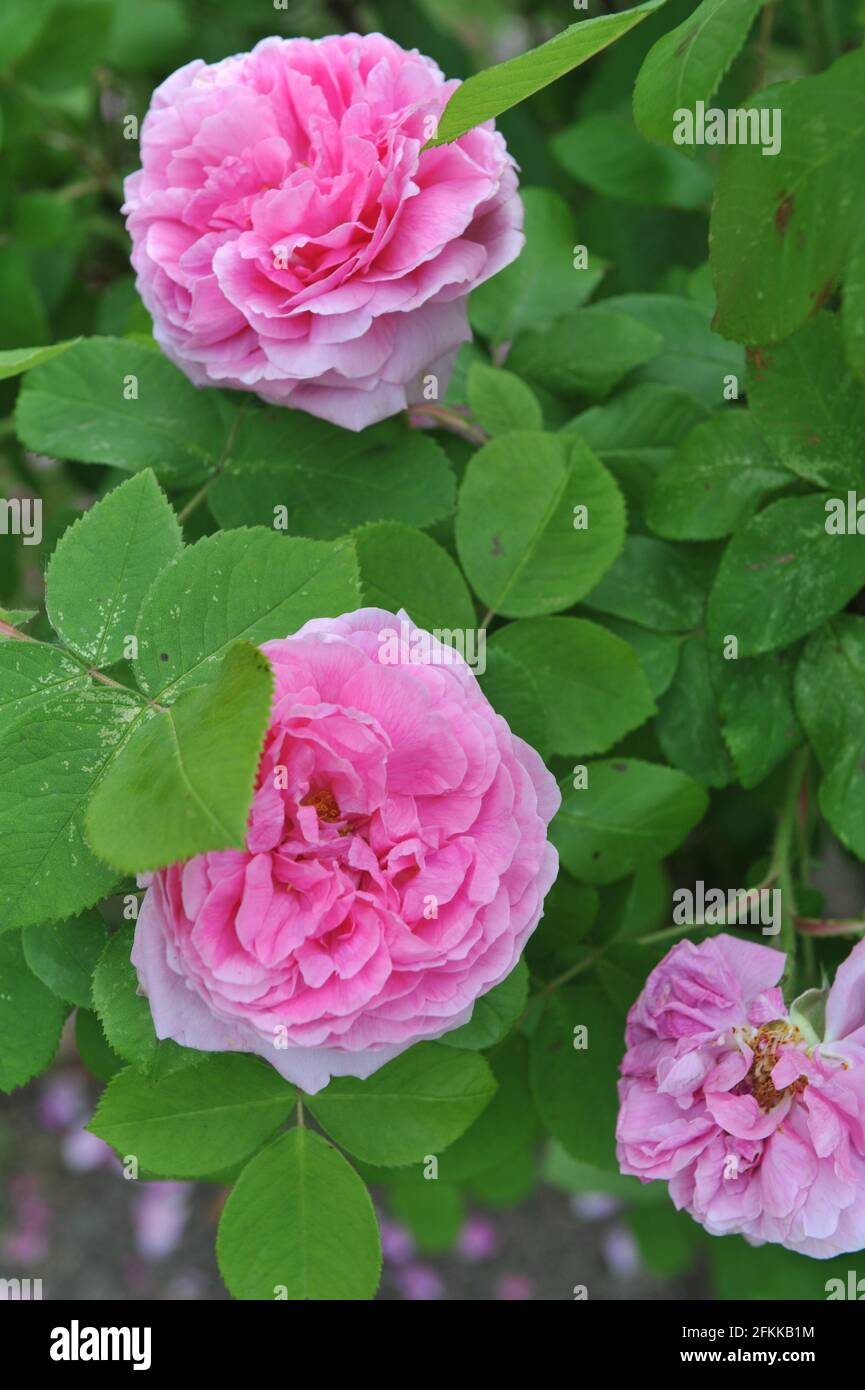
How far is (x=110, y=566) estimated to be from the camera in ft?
A: 2.48

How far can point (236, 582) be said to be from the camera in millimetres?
711

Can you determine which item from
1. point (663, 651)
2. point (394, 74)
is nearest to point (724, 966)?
point (663, 651)

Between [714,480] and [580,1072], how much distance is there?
45 centimetres

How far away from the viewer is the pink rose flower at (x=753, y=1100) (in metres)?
0.72

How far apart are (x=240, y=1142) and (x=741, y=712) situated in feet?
1.49

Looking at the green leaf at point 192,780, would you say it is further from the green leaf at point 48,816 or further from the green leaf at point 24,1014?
the green leaf at point 24,1014

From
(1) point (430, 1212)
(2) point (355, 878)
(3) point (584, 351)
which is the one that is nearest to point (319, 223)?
(3) point (584, 351)

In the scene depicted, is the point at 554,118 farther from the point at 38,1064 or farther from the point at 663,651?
the point at 38,1064

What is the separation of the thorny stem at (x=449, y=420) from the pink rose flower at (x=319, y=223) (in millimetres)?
96

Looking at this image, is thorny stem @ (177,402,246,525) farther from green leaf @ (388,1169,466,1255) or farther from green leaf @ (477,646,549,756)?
green leaf @ (388,1169,466,1255)

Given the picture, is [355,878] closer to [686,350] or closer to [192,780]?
[192,780]

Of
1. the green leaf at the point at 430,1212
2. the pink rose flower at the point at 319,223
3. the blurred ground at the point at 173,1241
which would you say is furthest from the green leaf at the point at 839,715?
the blurred ground at the point at 173,1241

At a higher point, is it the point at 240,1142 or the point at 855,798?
the point at 855,798
